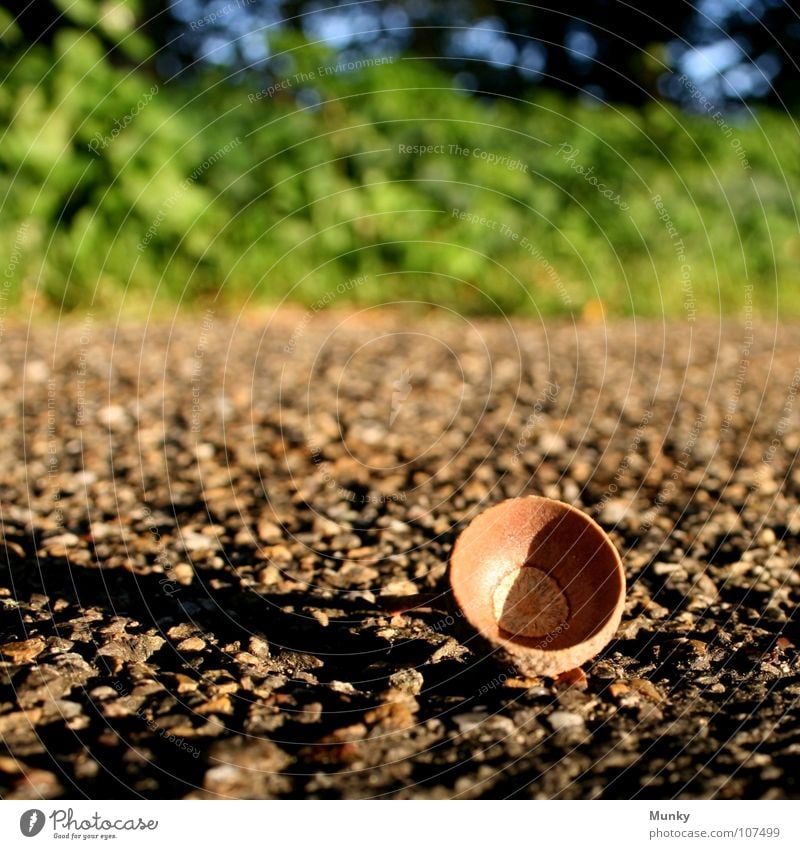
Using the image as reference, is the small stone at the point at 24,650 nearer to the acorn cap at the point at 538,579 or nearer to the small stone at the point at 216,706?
the small stone at the point at 216,706

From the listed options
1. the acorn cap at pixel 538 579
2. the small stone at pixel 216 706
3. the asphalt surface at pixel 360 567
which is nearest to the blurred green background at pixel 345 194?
the asphalt surface at pixel 360 567

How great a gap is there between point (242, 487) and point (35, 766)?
212 cm

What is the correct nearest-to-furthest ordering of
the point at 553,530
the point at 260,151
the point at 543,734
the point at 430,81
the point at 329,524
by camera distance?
the point at 543,734
the point at 553,530
the point at 329,524
the point at 260,151
the point at 430,81

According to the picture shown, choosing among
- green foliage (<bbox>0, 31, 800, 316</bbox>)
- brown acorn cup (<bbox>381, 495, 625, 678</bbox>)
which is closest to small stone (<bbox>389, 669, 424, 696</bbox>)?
brown acorn cup (<bbox>381, 495, 625, 678</bbox>)

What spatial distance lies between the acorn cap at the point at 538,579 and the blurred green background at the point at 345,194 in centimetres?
538

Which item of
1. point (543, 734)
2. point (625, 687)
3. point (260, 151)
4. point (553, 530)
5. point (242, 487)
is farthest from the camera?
point (260, 151)

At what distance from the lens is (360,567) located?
3.40m

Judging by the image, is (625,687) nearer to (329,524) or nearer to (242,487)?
(329,524)

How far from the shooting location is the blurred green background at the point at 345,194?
275 inches

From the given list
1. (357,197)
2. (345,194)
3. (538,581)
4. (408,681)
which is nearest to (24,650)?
(408,681)

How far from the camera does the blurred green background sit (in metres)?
6.99

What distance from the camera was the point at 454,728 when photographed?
234cm
